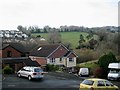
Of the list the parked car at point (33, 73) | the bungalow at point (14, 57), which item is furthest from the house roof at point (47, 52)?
the parked car at point (33, 73)

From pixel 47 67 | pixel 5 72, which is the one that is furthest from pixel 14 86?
pixel 47 67

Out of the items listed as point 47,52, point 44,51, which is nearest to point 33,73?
point 47,52

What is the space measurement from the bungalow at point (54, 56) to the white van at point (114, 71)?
23748 mm

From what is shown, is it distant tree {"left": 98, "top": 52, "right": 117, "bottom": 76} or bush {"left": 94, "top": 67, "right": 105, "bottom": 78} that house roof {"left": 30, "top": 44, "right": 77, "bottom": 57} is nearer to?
distant tree {"left": 98, "top": 52, "right": 117, "bottom": 76}

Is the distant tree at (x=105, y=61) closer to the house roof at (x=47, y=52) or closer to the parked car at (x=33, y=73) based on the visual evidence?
the parked car at (x=33, y=73)

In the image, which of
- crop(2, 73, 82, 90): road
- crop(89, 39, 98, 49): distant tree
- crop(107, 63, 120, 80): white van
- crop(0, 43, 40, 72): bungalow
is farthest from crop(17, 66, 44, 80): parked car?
crop(89, 39, 98, 49): distant tree

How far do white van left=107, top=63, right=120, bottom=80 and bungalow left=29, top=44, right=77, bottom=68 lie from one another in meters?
23.7

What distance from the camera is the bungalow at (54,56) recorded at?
208 feet

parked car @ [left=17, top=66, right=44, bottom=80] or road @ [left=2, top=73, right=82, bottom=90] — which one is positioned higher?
parked car @ [left=17, top=66, right=44, bottom=80]

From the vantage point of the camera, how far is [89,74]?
49.4m

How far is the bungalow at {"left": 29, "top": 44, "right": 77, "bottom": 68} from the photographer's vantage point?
63478 mm

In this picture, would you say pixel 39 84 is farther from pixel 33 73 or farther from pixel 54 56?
pixel 54 56

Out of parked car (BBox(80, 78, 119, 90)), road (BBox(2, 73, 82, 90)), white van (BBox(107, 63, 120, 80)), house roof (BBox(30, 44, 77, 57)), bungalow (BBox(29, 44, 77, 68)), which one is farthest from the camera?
house roof (BBox(30, 44, 77, 57))

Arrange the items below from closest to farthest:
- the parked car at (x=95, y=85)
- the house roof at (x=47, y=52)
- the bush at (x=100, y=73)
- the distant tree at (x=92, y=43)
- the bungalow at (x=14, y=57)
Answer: the parked car at (x=95, y=85), the bush at (x=100, y=73), the bungalow at (x=14, y=57), the house roof at (x=47, y=52), the distant tree at (x=92, y=43)
